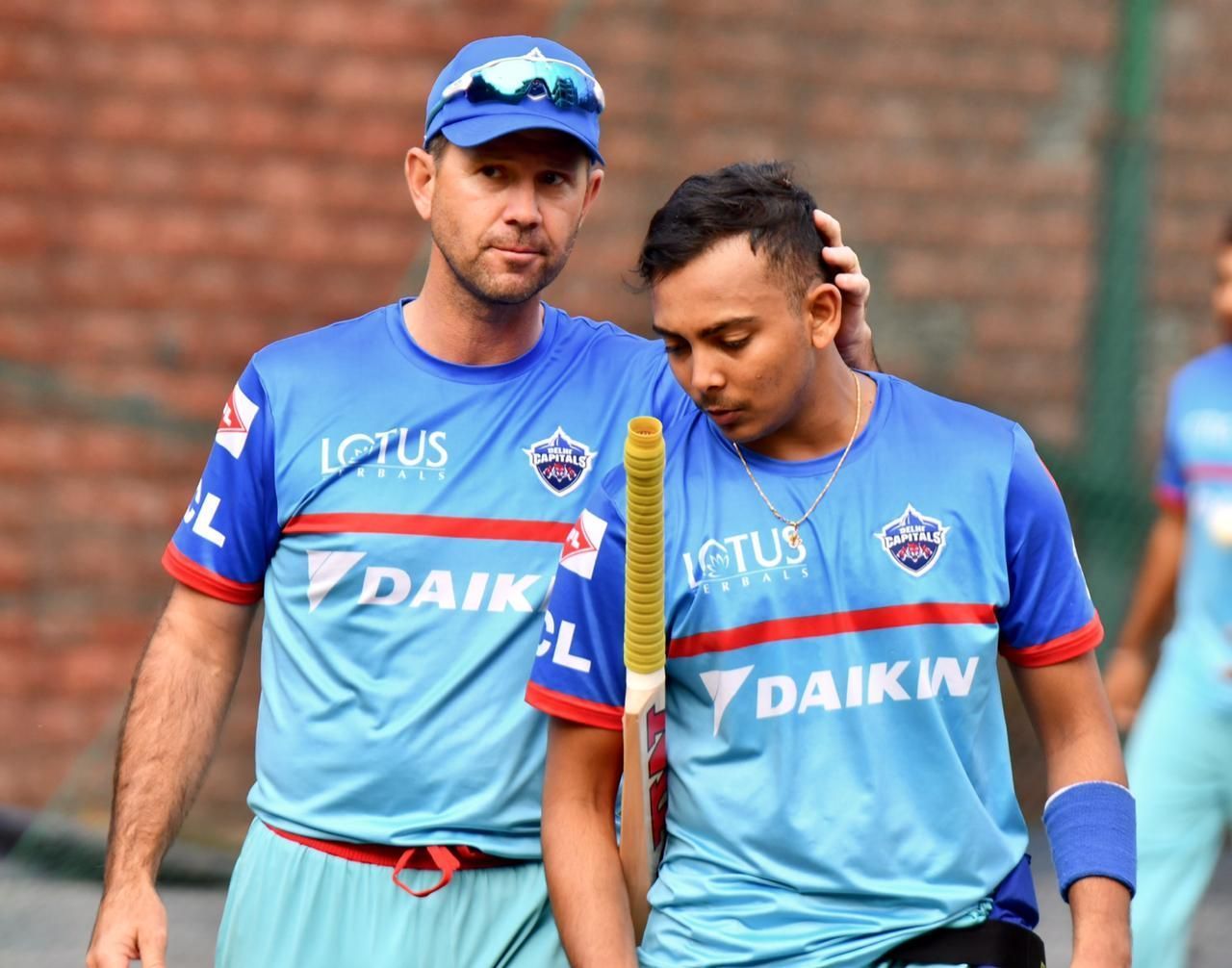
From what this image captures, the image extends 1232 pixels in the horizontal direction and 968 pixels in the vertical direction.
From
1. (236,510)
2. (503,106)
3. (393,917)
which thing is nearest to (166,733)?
(236,510)

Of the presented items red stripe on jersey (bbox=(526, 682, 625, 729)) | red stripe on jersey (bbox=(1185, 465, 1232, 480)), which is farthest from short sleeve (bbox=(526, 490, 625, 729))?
red stripe on jersey (bbox=(1185, 465, 1232, 480))

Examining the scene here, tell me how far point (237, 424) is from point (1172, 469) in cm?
266

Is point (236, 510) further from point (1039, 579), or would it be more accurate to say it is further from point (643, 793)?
point (1039, 579)

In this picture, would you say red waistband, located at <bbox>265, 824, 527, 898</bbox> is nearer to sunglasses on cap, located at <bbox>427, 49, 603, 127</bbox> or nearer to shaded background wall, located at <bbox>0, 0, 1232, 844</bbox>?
sunglasses on cap, located at <bbox>427, 49, 603, 127</bbox>

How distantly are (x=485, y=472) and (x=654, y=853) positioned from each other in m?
0.65

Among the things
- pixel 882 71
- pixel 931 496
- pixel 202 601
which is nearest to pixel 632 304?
pixel 882 71

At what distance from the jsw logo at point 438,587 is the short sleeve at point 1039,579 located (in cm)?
69

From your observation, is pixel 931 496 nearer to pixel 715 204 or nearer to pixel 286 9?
pixel 715 204

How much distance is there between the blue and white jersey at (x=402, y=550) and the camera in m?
2.96

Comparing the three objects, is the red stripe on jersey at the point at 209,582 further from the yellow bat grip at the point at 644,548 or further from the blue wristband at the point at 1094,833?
the blue wristband at the point at 1094,833

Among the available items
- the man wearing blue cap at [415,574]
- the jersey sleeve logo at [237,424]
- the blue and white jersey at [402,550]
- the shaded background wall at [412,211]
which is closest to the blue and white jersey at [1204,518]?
the shaded background wall at [412,211]

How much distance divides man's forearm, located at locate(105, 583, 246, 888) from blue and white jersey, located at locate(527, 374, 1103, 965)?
736 mm

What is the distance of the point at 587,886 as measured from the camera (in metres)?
2.69

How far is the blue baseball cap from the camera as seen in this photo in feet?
9.96
